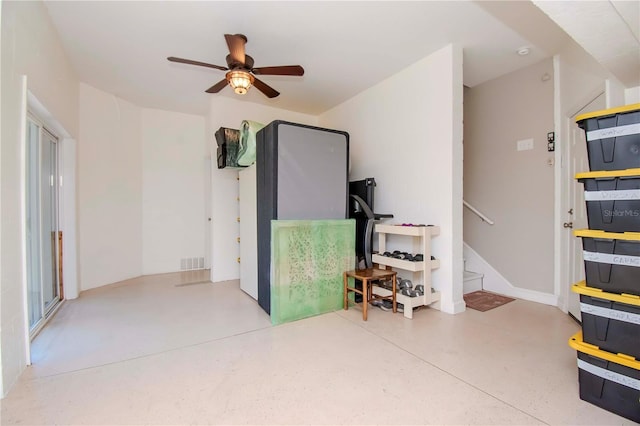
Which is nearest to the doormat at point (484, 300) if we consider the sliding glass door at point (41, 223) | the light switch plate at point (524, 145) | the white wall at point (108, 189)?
the light switch plate at point (524, 145)

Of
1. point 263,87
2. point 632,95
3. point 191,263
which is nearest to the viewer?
point 632,95

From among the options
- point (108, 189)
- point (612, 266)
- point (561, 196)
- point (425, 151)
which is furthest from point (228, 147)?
point (561, 196)

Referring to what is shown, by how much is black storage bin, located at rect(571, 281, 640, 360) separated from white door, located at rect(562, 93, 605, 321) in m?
1.60

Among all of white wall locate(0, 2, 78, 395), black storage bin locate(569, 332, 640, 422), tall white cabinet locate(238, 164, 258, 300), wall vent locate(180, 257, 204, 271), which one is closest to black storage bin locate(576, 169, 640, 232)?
black storage bin locate(569, 332, 640, 422)

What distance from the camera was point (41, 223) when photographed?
2.87 m

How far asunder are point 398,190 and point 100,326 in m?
3.76

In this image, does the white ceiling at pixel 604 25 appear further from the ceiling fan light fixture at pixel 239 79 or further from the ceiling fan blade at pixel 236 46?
the ceiling fan light fixture at pixel 239 79

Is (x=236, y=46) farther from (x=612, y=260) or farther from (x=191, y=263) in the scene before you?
(x=191, y=263)

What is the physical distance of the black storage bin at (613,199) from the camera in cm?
144

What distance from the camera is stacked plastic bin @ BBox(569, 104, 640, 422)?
1456 millimetres

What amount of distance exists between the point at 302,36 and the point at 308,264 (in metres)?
2.50

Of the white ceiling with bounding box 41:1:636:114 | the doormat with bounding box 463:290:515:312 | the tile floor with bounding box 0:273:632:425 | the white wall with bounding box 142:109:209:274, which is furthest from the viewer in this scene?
the white wall with bounding box 142:109:209:274

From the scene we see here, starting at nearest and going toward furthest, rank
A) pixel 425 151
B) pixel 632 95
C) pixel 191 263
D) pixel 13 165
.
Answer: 1. pixel 13 165
2. pixel 632 95
3. pixel 425 151
4. pixel 191 263

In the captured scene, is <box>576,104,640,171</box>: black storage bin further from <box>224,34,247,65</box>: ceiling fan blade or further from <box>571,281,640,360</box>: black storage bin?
Result: <box>224,34,247,65</box>: ceiling fan blade
